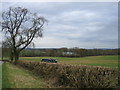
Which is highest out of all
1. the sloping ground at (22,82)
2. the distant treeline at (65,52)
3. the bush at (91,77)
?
the bush at (91,77)

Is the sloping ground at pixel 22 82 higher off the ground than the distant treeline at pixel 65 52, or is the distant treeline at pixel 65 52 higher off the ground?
the sloping ground at pixel 22 82

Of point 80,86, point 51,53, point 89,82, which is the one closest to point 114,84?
point 89,82

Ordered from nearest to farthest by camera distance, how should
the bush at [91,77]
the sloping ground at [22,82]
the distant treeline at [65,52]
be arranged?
the bush at [91,77], the sloping ground at [22,82], the distant treeline at [65,52]

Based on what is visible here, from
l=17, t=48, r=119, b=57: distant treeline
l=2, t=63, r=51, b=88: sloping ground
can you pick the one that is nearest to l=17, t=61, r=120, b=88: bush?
l=2, t=63, r=51, b=88: sloping ground

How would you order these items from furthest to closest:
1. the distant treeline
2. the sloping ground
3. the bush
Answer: the distant treeline, the sloping ground, the bush

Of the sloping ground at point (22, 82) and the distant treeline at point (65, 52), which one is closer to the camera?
the sloping ground at point (22, 82)

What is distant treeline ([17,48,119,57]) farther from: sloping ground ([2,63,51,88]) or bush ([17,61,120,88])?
bush ([17,61,120,88])

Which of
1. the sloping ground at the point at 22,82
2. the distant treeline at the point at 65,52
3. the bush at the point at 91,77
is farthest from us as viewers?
the distant treeline at the point at 65,52

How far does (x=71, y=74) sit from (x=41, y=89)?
1731 mm

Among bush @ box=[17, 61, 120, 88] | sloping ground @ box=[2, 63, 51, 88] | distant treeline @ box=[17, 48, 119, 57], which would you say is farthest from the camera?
distant treeline @ box=[17, 48, 119, 57]

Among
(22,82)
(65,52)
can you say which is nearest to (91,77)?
(22,82)

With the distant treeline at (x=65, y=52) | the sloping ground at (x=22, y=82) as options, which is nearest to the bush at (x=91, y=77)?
the sloping ground at (x=22, y=82)

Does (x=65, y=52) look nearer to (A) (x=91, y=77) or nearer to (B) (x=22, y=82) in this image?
(B) (x=22, y=82)

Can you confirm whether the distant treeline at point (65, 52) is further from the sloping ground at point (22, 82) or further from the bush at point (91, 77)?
the bush at point (91, 77)
